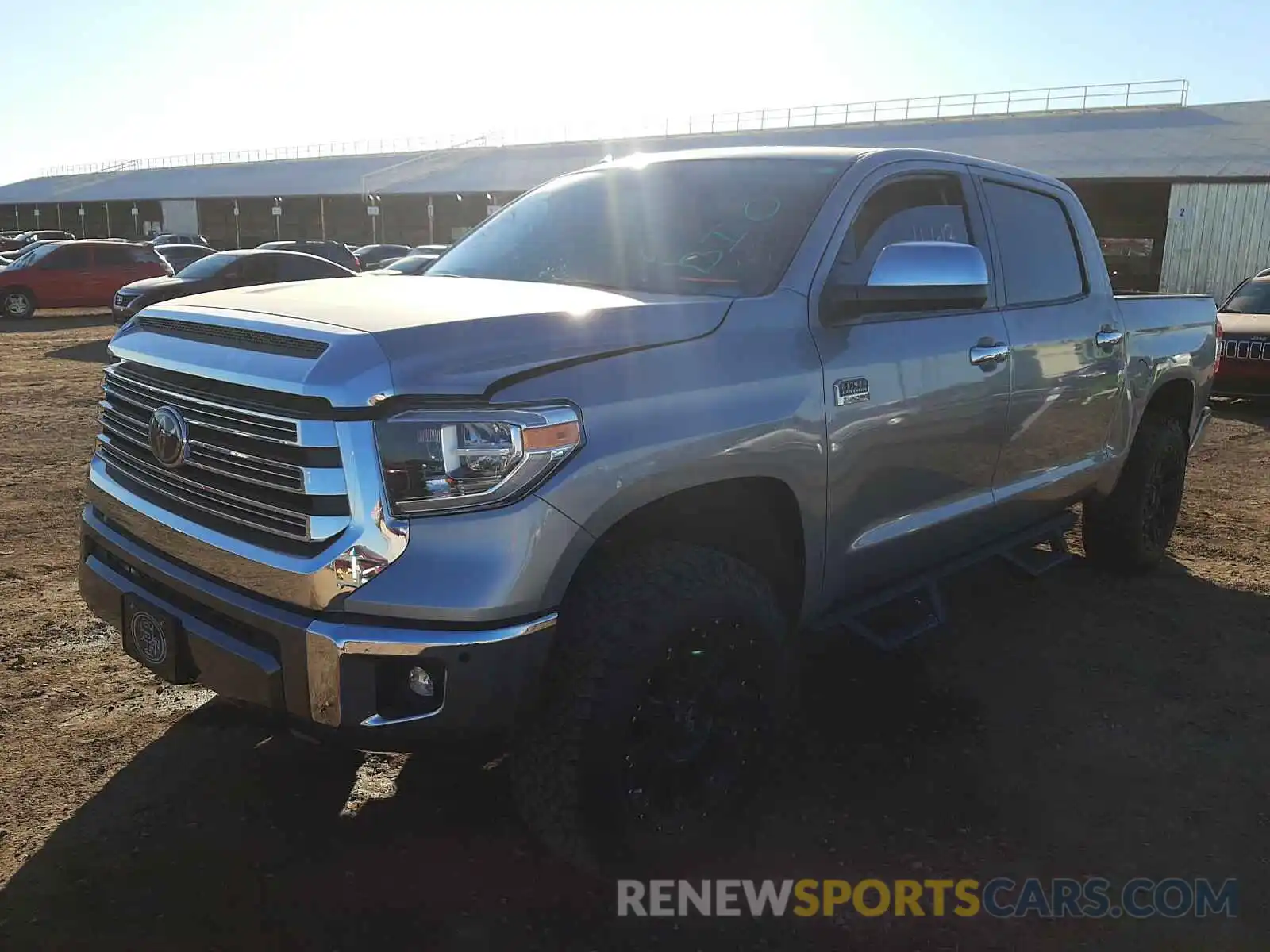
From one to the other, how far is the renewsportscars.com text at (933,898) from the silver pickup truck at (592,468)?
18cm

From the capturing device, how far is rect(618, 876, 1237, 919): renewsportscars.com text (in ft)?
8.71

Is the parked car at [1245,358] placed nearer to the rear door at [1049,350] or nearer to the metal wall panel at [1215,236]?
the rear door at [1049,350]

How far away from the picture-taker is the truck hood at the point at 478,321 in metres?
2.22

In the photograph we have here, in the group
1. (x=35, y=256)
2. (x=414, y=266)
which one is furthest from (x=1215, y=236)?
(x=35, y=256)

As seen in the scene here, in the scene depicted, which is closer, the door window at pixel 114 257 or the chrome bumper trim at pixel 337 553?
the chrome bumper trim at pixel 337 553

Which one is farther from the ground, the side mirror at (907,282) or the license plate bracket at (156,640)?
the side mirror at (907,282)

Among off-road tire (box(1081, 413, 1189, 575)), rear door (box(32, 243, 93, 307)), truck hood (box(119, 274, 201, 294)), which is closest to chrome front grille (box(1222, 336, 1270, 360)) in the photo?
off-road tire (box(1081, 413, 1189, 575))

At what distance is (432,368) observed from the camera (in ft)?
7.22

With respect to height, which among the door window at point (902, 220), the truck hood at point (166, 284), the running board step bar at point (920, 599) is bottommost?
the running board step bar at point (920, 599)

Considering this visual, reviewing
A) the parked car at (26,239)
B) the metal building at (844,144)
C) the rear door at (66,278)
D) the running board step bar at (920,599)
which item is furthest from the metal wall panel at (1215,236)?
the parked car at (26,239)

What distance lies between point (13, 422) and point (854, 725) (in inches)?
321

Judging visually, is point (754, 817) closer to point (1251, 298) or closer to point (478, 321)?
point (478, 321)

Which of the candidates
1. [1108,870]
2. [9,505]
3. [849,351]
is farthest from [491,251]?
[9,505]

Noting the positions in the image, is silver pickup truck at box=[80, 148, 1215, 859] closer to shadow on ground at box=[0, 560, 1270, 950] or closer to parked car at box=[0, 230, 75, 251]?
shadow on ground at box=[0, 560, 1270, 950]
